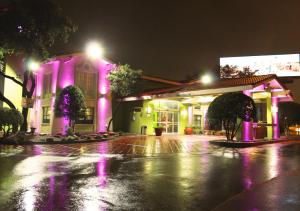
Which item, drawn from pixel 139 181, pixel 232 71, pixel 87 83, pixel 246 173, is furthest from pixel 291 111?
pixel 139 181

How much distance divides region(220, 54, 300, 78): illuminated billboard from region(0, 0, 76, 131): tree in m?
29.2

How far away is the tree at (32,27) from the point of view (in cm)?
1523

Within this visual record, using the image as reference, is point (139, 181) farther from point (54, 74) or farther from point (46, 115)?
point (46, 115)

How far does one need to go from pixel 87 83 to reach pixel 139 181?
60.8 ft

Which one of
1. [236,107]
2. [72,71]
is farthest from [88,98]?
[236,107]

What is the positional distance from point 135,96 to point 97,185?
19.1 metres

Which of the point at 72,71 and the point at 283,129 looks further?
the point at 283,129

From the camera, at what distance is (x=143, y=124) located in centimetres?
2662

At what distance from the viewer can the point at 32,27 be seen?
1595cm

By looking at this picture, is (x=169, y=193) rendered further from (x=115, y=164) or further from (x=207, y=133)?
(x=207, y=133)

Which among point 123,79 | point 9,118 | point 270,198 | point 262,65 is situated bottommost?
point 270,198

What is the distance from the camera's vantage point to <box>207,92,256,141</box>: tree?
17.4 meters

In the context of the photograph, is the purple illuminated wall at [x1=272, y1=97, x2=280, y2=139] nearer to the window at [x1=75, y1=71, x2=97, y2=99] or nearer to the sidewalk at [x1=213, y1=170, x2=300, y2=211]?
the window at [x1=75, y1=71, x2=97, y2=99]

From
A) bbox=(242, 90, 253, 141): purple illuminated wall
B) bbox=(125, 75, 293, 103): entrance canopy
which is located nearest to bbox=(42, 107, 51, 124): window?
bbox=(125, 75, 293, 103): entrance canopy
